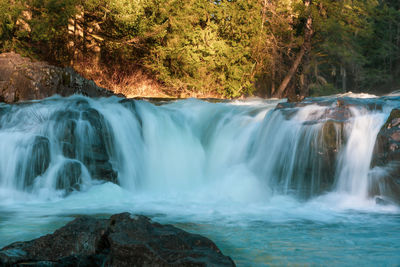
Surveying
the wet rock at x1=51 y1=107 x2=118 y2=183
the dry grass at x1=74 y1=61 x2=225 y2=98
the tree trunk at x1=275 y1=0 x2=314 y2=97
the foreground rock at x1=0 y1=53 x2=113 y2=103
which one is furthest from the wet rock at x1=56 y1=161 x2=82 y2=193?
the tree trunk at x1=275 y1=0 x2=314 y2=97

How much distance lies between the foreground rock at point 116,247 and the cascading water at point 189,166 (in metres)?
1.49

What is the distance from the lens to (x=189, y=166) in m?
10.2

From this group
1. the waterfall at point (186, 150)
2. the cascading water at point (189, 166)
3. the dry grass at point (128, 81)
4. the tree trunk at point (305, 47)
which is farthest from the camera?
the tree trunk at point (305, 47)

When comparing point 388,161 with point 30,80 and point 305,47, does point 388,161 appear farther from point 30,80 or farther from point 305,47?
point 305,47

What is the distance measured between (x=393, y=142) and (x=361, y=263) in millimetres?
3684

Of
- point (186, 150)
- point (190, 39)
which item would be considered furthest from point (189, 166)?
point (190, 39)

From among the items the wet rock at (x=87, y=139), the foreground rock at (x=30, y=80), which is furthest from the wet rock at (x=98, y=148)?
the foreground rock at (x=30, y=80)

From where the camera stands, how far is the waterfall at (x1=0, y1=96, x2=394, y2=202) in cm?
793

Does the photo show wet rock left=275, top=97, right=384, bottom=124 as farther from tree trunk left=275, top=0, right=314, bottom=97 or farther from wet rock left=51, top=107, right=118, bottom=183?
tree trunk left=275, top=0, right=314, bottom=97

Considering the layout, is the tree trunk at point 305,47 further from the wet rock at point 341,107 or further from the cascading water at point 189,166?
the wet rock at point 341,107

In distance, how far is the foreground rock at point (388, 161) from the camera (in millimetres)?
7012

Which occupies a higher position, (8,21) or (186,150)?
(8,21)

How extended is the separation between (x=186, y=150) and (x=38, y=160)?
368 centimetres

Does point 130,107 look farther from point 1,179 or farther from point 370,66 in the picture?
point 370,66
